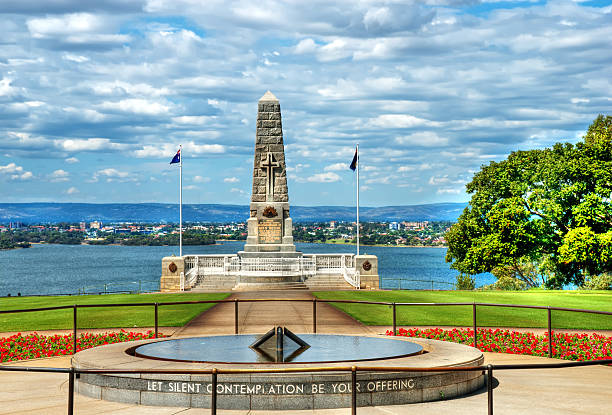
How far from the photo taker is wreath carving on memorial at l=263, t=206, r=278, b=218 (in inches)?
1667

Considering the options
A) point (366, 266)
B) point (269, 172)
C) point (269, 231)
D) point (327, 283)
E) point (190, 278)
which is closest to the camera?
point (366, 266)

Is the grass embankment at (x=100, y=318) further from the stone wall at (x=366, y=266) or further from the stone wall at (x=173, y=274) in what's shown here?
the stone wall at (x=366, y=266)

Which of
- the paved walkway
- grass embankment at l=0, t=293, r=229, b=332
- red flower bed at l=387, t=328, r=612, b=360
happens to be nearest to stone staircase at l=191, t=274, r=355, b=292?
grass embankment at l=0, t=293, r=229, b=332

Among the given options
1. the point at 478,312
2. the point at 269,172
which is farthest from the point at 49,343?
the point at 269,172

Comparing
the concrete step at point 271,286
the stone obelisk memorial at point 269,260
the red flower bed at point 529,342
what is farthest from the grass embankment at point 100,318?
the stone obelisk memorial at point 269,260

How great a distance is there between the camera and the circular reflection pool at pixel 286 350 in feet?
38.5

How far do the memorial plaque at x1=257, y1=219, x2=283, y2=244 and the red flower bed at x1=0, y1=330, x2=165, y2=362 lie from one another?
2306 cm

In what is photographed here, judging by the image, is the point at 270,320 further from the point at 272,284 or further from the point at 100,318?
the point at 272,284

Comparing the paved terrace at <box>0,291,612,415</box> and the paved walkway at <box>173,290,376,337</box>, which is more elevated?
the paved terrace at <box>0,291,612,415</box>

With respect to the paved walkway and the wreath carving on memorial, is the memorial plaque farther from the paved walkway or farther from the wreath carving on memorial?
the paved walkway

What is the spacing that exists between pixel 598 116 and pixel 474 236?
44.7 feet

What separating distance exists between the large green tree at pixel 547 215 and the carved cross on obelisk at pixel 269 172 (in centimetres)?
1523

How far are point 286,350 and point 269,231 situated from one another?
30174 millimetres

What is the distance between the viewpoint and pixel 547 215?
45.8 meters
